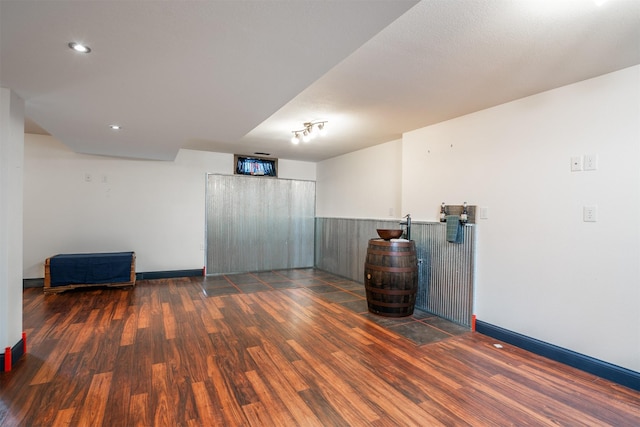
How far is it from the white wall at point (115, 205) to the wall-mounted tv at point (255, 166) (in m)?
0.17

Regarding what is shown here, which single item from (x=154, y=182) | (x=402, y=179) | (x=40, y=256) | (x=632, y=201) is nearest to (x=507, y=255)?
(x=632, y=201)

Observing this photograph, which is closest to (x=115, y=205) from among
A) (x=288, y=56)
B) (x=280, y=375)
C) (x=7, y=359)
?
(x=7, y=359)

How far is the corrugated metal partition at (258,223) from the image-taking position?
582 cm

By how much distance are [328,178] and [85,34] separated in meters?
5.08

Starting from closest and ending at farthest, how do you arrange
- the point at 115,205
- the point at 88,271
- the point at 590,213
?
the point at 590,213 < the point at 88,271 < the point at 115,205

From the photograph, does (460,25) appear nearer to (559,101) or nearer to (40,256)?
(559,101)

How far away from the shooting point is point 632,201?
2.21m

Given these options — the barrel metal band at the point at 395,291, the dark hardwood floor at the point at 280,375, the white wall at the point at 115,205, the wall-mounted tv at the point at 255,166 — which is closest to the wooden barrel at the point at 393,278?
the barrel metal band at the point at 395,291

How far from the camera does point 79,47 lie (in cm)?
163

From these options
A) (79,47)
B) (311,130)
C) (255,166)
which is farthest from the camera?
(255,166)

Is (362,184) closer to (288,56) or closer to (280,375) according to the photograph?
(280,375)

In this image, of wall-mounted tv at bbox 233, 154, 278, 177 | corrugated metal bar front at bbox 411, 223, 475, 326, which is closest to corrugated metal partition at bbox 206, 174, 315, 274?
wall-mounted tv at bbox 233, 154, 278, 177

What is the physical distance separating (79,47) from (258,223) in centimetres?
470

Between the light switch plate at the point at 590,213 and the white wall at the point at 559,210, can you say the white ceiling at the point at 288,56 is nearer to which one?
the white wall at the point at 559,210
